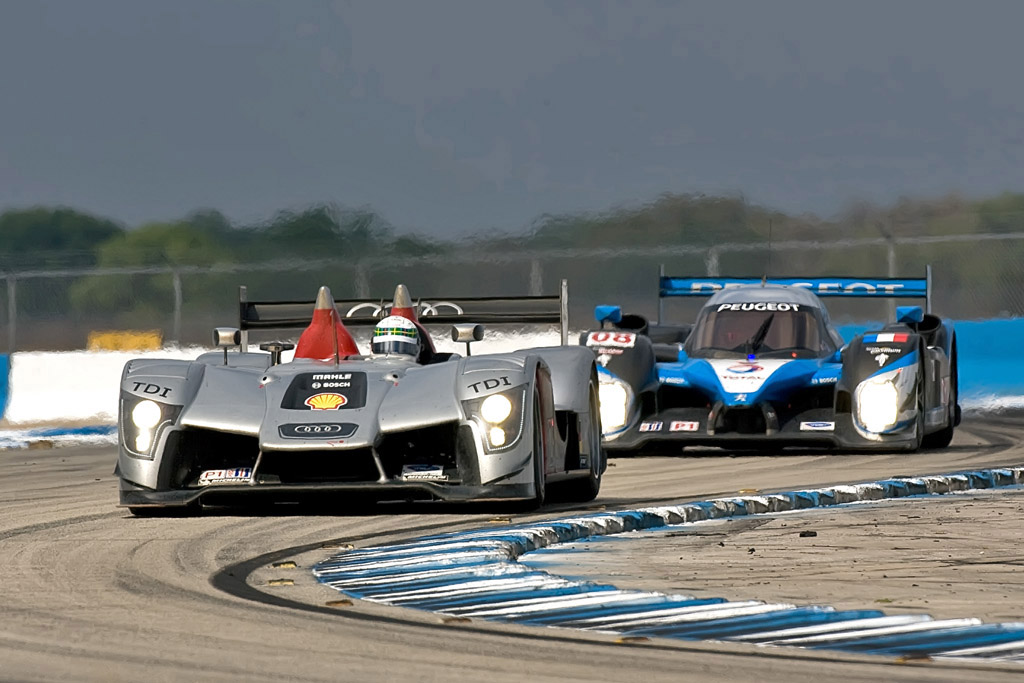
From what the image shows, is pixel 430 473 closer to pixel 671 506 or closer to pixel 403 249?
pixel 671 506

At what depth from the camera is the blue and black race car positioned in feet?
45.5

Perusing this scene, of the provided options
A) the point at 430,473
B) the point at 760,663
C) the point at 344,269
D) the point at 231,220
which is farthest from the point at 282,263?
the point at 760,663

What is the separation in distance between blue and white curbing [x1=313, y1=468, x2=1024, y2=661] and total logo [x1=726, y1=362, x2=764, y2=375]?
19.4 feet

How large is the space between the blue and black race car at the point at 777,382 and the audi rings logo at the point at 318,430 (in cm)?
544

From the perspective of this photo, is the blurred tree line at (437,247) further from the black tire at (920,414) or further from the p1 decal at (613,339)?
the p1 decal at (613,339)

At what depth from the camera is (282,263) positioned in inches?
922

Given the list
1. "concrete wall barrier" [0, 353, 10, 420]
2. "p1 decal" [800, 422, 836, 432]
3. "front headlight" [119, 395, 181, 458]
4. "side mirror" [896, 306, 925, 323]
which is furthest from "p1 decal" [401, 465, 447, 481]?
"concrete wall barrier" [0, 353, 10, 420]

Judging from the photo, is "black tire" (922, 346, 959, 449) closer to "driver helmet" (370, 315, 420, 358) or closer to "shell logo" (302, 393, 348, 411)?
"driver helmet" (370, 315, 420, 358)

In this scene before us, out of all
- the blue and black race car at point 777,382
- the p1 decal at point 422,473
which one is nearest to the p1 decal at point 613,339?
the blue and black race car at point 777,382

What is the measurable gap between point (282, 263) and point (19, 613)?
1767 cm

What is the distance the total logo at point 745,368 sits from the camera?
46.6 feet

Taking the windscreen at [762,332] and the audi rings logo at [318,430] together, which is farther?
the windscreen at [762,332]

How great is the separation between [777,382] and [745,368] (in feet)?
0.93

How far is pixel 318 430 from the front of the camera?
879 cm
